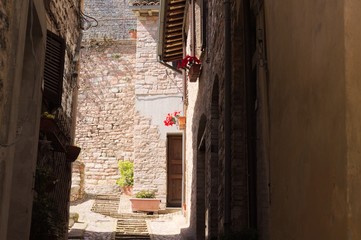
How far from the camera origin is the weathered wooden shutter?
729 cm

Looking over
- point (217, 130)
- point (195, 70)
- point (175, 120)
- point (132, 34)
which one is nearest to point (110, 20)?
point (132, 34)

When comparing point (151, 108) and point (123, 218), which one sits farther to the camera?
point (151, 108)

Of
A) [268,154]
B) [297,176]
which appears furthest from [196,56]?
[297,176]

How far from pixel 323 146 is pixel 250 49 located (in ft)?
11.2

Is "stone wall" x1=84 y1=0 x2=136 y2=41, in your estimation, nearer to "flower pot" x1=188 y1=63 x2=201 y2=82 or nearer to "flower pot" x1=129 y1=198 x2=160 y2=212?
"flower pot" x1=129 y1=198 x2=160 y2=212

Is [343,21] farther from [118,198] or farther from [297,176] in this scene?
[118,198]

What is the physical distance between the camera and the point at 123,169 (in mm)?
19406

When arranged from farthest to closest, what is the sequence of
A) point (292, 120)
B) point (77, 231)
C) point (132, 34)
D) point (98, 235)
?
1. point (132, 34)
2. point (98, 235)
3. point (77, 231)
4. point (292, 120)

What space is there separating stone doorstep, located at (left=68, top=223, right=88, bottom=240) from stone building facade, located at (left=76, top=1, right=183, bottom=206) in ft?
18.2

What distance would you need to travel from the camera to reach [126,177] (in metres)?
19.0

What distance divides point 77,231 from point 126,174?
26.2 ft

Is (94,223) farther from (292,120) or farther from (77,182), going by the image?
(292,120)

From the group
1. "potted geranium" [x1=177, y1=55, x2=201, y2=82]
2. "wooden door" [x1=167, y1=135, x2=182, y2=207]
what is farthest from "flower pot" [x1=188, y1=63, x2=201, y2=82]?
"wooden door" [x1=167, y1=135, x2=182, y2=207]

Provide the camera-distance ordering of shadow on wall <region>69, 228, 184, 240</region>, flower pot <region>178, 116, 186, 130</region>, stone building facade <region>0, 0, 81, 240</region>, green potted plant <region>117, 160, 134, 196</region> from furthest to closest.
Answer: green potted plant <region>117, 160, 134, 196</region>
flower pot <region>178, 116, 186, 130</region>
shadow on wall <region>69, 228, 184, 240</region>
stone building facade <region>0, 0, 81, 240</region>
